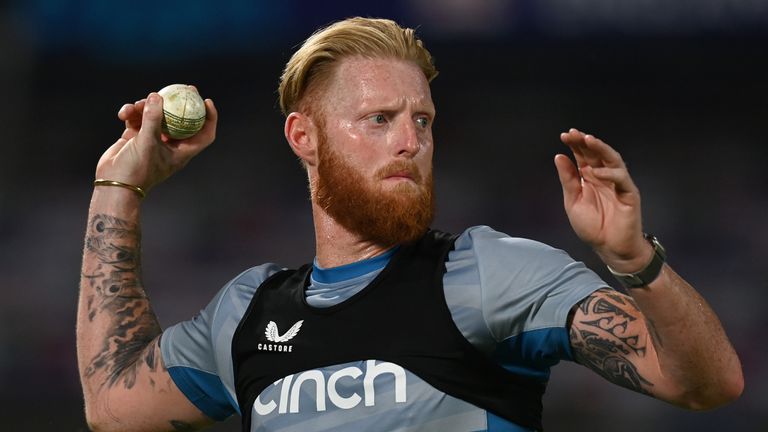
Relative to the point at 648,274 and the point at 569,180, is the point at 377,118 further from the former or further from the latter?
the point at 648,274

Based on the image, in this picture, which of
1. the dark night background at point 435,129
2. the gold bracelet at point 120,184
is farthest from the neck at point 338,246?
the dark night background at point 435,129

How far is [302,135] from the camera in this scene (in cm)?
379

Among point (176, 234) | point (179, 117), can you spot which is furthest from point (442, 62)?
point (179, 117)

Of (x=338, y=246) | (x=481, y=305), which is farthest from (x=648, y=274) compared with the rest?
(x=338, y=246)

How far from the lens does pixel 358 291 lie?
135 inches

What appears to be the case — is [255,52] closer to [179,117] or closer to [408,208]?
[179,117]

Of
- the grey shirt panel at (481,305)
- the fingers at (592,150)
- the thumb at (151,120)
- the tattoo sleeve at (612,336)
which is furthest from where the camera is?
the thumb at (151,120)

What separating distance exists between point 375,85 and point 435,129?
289 inches

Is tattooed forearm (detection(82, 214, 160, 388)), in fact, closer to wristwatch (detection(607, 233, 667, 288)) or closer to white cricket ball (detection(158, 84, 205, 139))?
white cricket ball (detection(158, 84, 205, 139))

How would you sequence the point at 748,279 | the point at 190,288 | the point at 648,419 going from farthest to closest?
the point at 190,288
the point at 748,279
the point at 648,419

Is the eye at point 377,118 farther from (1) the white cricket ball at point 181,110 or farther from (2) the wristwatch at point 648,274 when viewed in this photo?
(2) the wristwatch at point 648,274

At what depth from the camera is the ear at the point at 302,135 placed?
12.4 ft

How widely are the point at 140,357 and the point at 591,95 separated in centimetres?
757

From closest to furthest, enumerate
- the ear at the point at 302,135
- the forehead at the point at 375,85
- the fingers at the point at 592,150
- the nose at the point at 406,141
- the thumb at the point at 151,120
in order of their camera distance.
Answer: the fingers at the point at 592,150 → the nose at the point at 406,141 → the forehead at the point at 375,85 → the ear at the point at 302,135 → the thumb at the point at 151,120
